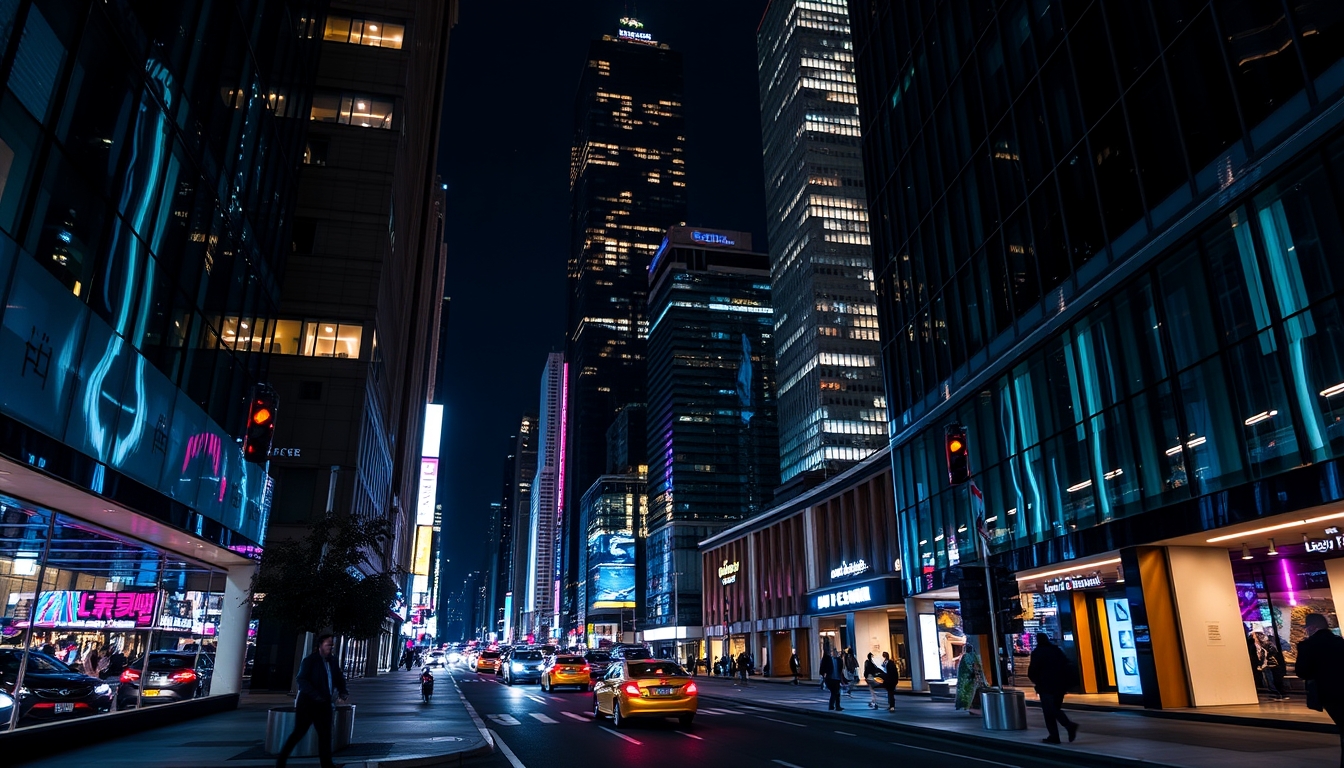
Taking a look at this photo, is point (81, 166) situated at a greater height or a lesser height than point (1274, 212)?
lesser

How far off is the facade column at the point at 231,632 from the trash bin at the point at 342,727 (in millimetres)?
11715

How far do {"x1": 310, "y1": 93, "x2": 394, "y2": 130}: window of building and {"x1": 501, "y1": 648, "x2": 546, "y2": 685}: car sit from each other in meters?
31.6

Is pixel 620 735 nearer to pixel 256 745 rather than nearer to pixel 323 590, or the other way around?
pixel 323 590

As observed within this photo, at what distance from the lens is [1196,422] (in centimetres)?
2016

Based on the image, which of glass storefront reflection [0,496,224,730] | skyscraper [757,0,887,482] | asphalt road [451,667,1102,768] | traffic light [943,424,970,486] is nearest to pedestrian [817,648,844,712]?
asphalt road [451,667,1102,768]

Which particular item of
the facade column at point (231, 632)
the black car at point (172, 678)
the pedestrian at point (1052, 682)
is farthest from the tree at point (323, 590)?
the pedestrian at point (1052, 682)

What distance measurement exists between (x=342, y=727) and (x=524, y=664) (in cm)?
3291

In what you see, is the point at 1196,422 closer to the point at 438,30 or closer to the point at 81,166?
the point at 81,166

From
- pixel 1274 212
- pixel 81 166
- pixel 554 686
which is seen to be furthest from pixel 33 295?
pixel 554 686

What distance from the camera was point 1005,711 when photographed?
1783 centimetres

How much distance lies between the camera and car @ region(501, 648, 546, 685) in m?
45.7

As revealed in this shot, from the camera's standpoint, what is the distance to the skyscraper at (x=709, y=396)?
6998 inches

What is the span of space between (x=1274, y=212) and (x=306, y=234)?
43.3 meters

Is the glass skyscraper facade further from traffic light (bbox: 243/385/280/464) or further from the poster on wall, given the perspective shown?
traffic light (bbox: 243/385/280/464)
